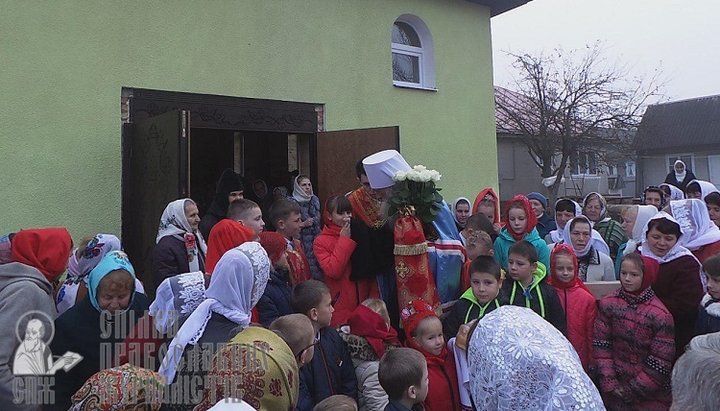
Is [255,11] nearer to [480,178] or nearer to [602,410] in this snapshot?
[480,178]

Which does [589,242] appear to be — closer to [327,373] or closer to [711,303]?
[711,303]

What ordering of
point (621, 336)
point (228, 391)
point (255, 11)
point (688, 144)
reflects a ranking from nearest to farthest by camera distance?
1. point (228, 391)
2. point (621, 336)
3. point (255, 11)
4. point (688, 144)

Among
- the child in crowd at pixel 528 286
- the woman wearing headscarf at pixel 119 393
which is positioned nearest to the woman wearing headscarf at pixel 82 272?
the woman wearing headscarf at pixel 119 393

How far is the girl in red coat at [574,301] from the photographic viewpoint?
3.84 m

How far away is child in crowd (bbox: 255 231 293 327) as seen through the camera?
3.59 m

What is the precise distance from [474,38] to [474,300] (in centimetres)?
632

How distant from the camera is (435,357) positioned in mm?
3588

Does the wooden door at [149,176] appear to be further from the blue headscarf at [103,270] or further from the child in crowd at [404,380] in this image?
the child in crowd at [404,380]

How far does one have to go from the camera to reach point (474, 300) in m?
3.84

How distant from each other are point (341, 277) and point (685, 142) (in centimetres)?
3424

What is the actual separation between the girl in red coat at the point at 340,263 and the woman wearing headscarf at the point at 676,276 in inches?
78.9

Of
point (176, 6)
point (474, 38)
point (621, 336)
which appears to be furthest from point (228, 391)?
point (474, 38)

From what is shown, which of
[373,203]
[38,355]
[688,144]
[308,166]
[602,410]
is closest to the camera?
[602,410]

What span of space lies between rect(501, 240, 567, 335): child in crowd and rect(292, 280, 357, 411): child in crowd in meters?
1.23
